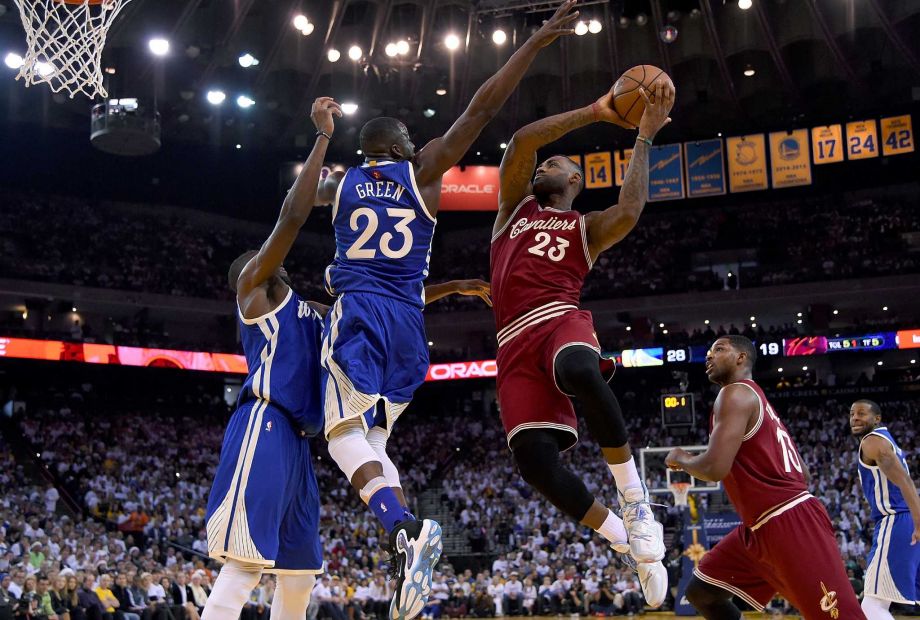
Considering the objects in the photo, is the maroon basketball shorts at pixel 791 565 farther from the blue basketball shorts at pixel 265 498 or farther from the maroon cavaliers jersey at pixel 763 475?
the blue basketball shorts at pixel 265 498

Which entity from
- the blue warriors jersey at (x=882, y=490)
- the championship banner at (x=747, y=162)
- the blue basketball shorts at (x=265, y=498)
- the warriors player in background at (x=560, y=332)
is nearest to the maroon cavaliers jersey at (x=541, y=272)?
the warriors player in background at (x=560, y=332)

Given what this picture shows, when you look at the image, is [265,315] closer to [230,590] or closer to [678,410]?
[230,590]

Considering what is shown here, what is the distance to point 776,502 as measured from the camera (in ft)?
17.4

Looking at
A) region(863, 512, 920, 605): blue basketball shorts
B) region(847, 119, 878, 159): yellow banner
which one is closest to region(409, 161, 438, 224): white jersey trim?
region(863, 512, 920, 605): blue basketball shorts

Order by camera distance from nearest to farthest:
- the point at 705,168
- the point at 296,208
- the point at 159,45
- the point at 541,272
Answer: the point at 296,208 < the point at 541,272 < the point at 159,45 < the point at 705,168

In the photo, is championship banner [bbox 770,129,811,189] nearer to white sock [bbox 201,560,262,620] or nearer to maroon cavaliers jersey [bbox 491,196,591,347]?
maroon cavaliers jersey [bbox 491,196,591,347]

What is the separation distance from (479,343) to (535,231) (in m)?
29.9

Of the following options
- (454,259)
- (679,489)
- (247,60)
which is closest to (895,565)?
(679,489)

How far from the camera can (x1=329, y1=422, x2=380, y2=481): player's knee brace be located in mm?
4637

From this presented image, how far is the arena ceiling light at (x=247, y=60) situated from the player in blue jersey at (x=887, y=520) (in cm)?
1979

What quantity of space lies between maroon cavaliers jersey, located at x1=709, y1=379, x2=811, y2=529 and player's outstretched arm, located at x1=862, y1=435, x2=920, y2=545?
214cm

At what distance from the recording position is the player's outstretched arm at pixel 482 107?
503 cm

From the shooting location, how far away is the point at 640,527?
15.1 ft

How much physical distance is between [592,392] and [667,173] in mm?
25087
